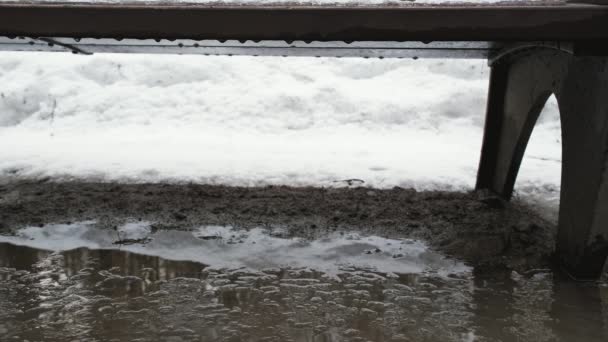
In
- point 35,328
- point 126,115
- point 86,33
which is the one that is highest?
point 86,33

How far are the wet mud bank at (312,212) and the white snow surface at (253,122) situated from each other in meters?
0.36

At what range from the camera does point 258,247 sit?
Answer: 3.99 meters

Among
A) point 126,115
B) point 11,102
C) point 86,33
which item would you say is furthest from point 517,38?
point 11,102

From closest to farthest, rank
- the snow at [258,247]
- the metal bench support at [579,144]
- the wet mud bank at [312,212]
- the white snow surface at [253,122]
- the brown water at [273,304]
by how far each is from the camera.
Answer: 1. the brown water at [273,304]
2. the metal bench support at [579,144]
3. the snow at [258,247]
4. the wet mud bank at [312,212]
5. the white snow surface at [253,122]

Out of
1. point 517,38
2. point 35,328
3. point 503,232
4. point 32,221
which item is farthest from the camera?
point 32,221

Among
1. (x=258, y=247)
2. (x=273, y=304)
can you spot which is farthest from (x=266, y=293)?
(x=258, y=247)

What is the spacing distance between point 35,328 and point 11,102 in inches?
291

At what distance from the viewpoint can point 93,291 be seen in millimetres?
3125

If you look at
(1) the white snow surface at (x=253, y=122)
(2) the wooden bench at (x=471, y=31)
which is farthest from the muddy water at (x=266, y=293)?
(1) the white snow surface at (x=253, y=122)

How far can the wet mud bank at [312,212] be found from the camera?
4004 mm

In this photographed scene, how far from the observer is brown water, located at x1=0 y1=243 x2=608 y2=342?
2.65 metres

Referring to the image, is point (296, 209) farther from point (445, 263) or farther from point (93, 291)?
point (93, 291)

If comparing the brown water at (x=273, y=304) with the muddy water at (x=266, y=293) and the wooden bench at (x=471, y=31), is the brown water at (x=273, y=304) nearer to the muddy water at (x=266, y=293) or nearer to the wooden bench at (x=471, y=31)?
the muddy water at (x=266, y=293)

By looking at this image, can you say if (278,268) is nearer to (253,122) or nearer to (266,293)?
(266,293)
